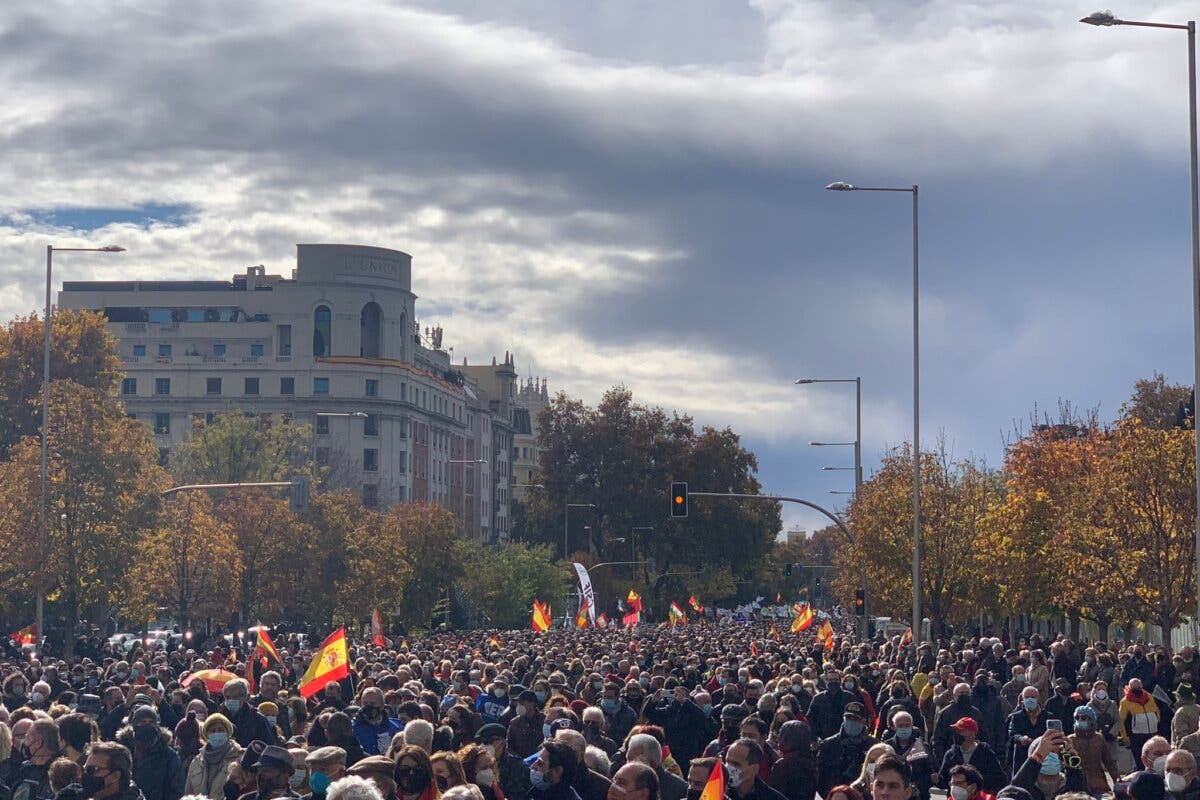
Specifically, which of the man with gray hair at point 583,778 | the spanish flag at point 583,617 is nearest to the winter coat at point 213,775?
the man with gray hair at point 583,778

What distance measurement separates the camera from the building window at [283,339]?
11975 cm

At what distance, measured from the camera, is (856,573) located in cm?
6334

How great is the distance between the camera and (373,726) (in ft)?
47.9

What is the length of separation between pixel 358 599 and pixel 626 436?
38.9 metres

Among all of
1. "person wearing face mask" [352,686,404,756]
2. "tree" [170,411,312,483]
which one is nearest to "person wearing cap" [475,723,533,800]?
"person wearing face mask" [352,686,404,756]

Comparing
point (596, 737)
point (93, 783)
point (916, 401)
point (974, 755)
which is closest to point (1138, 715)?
point (974, 755)

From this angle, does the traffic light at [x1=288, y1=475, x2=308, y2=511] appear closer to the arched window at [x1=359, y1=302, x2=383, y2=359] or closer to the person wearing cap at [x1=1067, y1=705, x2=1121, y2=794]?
the person wearing cap at [x1=1067, y1=705, x2=1121, y2=794]

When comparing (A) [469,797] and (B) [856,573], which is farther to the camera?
(B) [856,573]

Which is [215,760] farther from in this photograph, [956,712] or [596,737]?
[956,712]

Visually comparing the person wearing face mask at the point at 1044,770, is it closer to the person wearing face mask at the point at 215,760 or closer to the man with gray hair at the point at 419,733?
the man with gray hair at the point at 419,733

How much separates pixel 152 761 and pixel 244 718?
2.83 m

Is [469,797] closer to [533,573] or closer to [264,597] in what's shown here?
[264,597]

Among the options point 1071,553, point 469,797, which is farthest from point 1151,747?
point 1071,553

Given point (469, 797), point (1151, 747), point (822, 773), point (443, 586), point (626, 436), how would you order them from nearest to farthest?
point (469, 797)
point (1151, 747)
point (822, 773)
point (443, 586)
point (626, 436)
